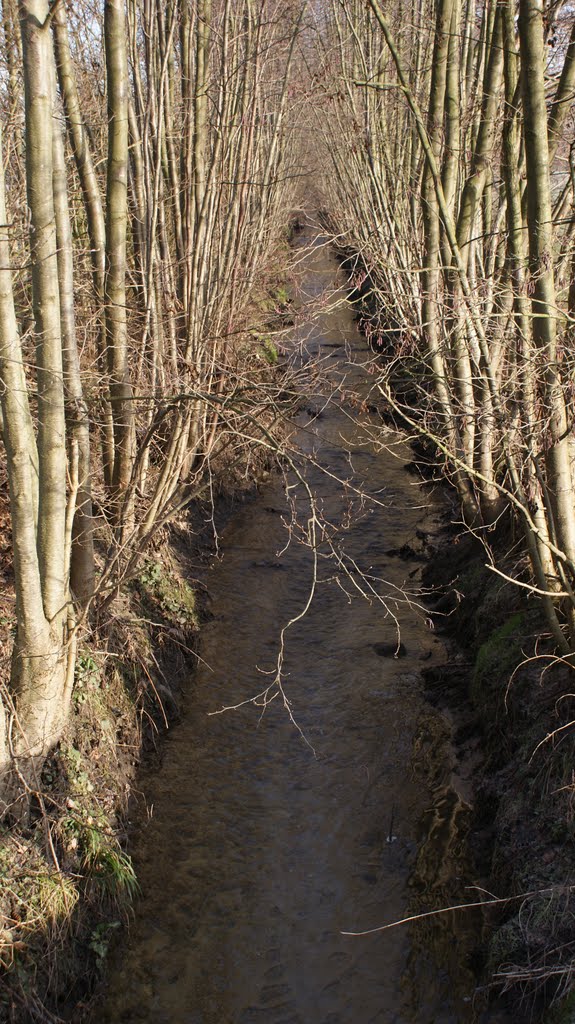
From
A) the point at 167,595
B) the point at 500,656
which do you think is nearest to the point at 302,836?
the point at 500,656

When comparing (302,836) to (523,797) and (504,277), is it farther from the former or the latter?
→ (504,277)

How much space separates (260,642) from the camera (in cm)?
852

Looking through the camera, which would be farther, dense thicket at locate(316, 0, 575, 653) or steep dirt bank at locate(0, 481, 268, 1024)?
dense thicket at locate(316, 0, 575, 653)

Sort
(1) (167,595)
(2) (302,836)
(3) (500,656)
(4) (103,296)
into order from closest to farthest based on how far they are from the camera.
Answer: (2) (302,836), (4) (103,296), (3) (500,656), (1) (167,595)

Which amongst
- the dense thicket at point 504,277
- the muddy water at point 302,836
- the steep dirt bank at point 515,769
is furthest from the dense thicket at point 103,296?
the steep dirt bank at point 515,769

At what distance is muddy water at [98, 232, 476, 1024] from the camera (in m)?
4.79

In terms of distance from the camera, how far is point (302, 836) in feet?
19.7

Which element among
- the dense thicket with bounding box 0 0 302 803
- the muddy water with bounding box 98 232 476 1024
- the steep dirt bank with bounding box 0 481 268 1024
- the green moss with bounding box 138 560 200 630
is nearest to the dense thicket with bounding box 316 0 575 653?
the muddy water with bounding box 98 232 476 1024

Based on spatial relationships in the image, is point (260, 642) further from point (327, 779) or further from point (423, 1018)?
point (423, 1018)

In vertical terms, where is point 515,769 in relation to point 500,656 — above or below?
below

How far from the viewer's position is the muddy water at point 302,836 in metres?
4.79

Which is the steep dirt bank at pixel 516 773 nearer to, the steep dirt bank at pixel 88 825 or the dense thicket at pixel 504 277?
the dense thicket at pixel 504 277

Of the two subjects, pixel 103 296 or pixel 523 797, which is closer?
pixel 523 797

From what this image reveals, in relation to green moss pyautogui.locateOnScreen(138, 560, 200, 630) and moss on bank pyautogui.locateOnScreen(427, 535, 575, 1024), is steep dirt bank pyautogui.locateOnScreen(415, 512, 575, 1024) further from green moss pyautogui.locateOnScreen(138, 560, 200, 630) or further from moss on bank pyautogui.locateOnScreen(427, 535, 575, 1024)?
green moss pyautogui.locateOnScreen(138, 560, 200, 630)
